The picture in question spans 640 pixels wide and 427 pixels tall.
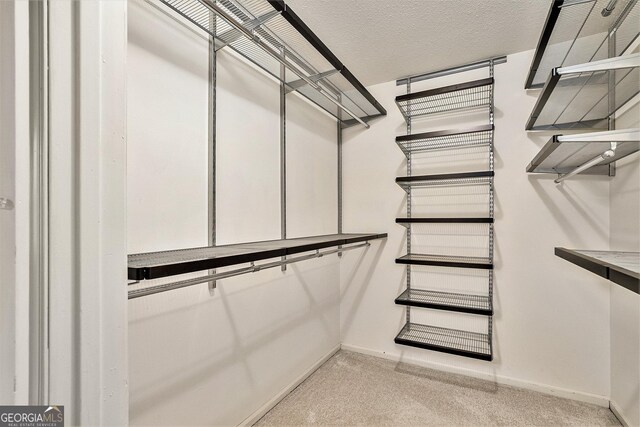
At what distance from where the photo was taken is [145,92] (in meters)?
1.09

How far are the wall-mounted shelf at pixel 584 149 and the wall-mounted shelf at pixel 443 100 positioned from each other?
1.93 ft

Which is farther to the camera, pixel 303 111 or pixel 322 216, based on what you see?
pixel 322 216

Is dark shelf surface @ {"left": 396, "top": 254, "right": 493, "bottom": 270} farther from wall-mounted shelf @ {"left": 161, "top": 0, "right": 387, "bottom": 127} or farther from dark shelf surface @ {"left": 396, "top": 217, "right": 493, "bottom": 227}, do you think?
wall-mounted shelf @ {"left": 161, "top": 0, "right": 387, "bottom": 127}

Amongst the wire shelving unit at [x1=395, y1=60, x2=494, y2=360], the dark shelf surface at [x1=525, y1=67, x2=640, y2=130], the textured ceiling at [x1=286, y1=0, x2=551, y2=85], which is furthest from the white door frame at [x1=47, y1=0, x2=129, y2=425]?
the wire shelving unit at [x1=395, y1=60, x2=494, y2=360]

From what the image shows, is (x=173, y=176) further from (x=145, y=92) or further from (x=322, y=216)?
(x=322, y=216)

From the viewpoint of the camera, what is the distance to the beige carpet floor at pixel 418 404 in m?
1.57

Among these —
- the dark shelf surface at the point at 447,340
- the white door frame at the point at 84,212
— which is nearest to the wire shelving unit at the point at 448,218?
the dark shelf surface at the point at 447,340

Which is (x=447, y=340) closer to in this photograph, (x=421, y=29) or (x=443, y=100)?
(x=443, y=100)

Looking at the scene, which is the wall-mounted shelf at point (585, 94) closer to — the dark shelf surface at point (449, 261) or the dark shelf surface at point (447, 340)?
the dark shelf surface at point (449, 261)

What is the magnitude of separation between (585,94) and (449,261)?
110 centimetres

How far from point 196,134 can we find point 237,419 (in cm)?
140

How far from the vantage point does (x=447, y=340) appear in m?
1.99

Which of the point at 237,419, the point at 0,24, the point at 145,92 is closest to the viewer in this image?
the point at 0,24

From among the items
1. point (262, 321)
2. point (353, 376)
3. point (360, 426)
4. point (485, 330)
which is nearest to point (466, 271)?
point (485, 330)
